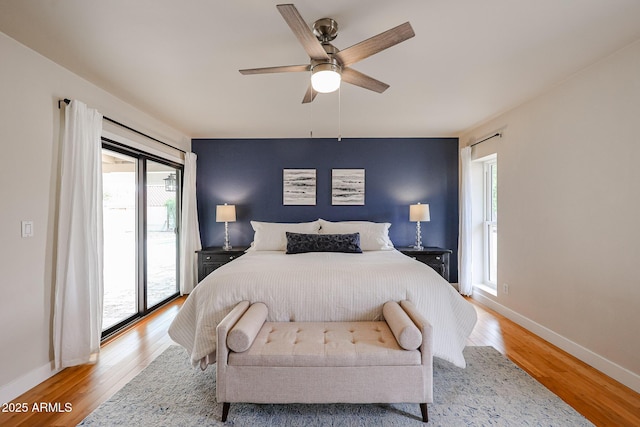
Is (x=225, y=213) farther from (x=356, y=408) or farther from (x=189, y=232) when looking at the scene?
(x=356, y=408)

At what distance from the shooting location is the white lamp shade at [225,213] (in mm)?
4172

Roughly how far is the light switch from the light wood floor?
1096 mm

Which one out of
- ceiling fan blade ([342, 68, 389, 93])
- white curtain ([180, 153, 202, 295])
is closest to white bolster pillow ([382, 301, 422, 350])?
ceiling fan blade ([342, 68, 389, 93])

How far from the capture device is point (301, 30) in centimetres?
148

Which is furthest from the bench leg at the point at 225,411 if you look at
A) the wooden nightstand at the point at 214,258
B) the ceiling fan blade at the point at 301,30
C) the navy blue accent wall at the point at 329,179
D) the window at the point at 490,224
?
the window at the point at 490,224

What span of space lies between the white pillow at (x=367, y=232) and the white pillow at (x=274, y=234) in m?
0.20

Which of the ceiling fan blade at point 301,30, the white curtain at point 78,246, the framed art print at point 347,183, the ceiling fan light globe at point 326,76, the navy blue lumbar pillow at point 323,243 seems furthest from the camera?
the framed art print at point 347,183

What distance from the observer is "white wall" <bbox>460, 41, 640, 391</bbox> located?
209cm

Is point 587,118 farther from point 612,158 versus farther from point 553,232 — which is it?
point 553,232

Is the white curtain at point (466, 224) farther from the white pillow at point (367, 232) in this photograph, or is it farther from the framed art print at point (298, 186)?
the framed art print at point (298, 186)

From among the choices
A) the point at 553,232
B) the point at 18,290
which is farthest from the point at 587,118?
the point at 18,290

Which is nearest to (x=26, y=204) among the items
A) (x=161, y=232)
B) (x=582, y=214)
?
(x=161, y=232)

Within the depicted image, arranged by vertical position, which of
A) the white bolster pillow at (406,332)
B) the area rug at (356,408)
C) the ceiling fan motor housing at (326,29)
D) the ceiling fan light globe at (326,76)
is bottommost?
the area rug at (356,408)

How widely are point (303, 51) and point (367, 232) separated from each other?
2.38m
